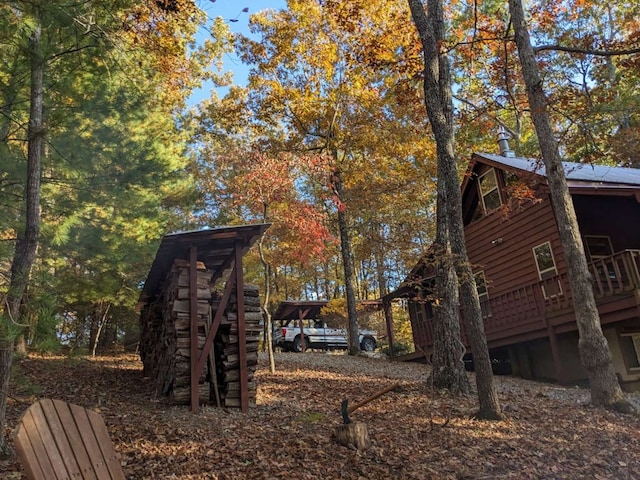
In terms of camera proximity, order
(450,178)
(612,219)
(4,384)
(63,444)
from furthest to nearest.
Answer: (612,219) → (450,178) → (4,384) → (63,444)

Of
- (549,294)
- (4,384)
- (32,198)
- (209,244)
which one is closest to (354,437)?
(4,384)

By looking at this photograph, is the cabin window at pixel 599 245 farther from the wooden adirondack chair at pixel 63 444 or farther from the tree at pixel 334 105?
the wooden adirondack chair at pixel 63 444

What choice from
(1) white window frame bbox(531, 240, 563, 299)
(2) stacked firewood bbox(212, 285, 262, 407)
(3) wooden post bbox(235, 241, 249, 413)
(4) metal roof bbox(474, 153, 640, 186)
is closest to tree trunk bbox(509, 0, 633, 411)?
(4) metal roof bbox(474, 153, 640, 186)

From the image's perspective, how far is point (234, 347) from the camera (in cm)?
782

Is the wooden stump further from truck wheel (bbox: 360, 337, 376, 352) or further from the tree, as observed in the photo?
truck wheel (bbox: 360, 337, 376, 352)

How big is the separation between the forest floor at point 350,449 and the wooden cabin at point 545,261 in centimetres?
348

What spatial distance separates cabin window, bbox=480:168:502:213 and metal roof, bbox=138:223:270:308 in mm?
10105

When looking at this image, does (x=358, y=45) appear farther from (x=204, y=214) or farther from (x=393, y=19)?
(x=204, y=214)

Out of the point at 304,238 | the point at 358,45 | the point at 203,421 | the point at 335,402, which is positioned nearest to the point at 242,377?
the point at 203,421

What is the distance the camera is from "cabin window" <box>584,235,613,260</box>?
13.7m

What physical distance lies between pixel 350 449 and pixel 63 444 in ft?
10.4

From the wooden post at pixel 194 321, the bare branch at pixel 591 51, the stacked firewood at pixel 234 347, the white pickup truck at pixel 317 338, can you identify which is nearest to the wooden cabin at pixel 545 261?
the bare branch at pixel 591 51

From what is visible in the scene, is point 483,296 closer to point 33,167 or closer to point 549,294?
point 549,294

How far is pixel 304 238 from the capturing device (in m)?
16.7
